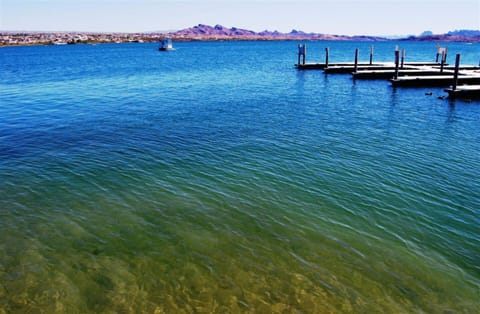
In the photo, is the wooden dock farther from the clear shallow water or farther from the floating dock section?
the clear shallow water

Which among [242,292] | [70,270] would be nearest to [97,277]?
[70,270]

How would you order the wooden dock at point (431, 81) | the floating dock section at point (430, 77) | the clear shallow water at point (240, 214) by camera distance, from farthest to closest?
the wooden dock at point (431, 81), the floating dock section at point (430, 77), the clear shallow water at point (240, 214)

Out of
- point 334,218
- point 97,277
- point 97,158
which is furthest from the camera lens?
point 97,158

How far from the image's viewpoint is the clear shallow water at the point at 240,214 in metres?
9.77

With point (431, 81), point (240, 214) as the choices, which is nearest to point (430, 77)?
point (431, 81)

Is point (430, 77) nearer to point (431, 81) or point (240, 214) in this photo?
point (431, 81)

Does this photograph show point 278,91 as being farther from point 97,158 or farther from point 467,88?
point 97,158

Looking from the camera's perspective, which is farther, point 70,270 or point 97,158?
point 97,158

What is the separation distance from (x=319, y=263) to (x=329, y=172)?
758cm

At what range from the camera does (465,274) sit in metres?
10.6

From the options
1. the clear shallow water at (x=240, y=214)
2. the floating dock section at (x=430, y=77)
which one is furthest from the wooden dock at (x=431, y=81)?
the clear shallow water at (x=240, y=214)

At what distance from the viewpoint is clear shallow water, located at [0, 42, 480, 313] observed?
9.77 m

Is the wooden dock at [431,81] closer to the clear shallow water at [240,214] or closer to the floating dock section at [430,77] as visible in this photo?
the floating dock section at [430,77]

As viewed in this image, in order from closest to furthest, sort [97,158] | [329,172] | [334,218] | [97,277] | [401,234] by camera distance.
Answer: [97,277] → [401,234] → [334,218] → [329,172] → [97,158]
